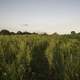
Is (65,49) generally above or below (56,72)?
above

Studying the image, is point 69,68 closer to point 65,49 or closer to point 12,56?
point 65,49

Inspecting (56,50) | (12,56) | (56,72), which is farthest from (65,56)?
(12,56)

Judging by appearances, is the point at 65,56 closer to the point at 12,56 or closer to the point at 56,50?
the point at 56,50

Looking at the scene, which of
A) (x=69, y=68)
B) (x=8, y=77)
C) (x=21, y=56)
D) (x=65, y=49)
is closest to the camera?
(x=8, y=77)

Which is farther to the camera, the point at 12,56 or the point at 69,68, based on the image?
the point at 12,56

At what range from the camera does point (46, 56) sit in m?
10.9

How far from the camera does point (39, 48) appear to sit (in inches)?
466

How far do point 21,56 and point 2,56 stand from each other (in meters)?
0.83

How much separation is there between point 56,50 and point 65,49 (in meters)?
0.54

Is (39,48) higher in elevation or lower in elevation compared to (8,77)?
higher

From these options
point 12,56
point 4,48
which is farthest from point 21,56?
point 4,48

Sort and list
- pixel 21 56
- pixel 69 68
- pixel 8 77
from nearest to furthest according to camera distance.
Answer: pixel 8 77, pixel 69 68, pixel 21 56

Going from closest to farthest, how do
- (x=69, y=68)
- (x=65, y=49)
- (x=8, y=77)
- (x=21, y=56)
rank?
1. (x=8, y=77)
2. (x=69, y=68)
3. (x=21, y=56)
4. (x=65, y=49)

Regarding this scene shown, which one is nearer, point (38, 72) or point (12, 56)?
point (38, 72)
